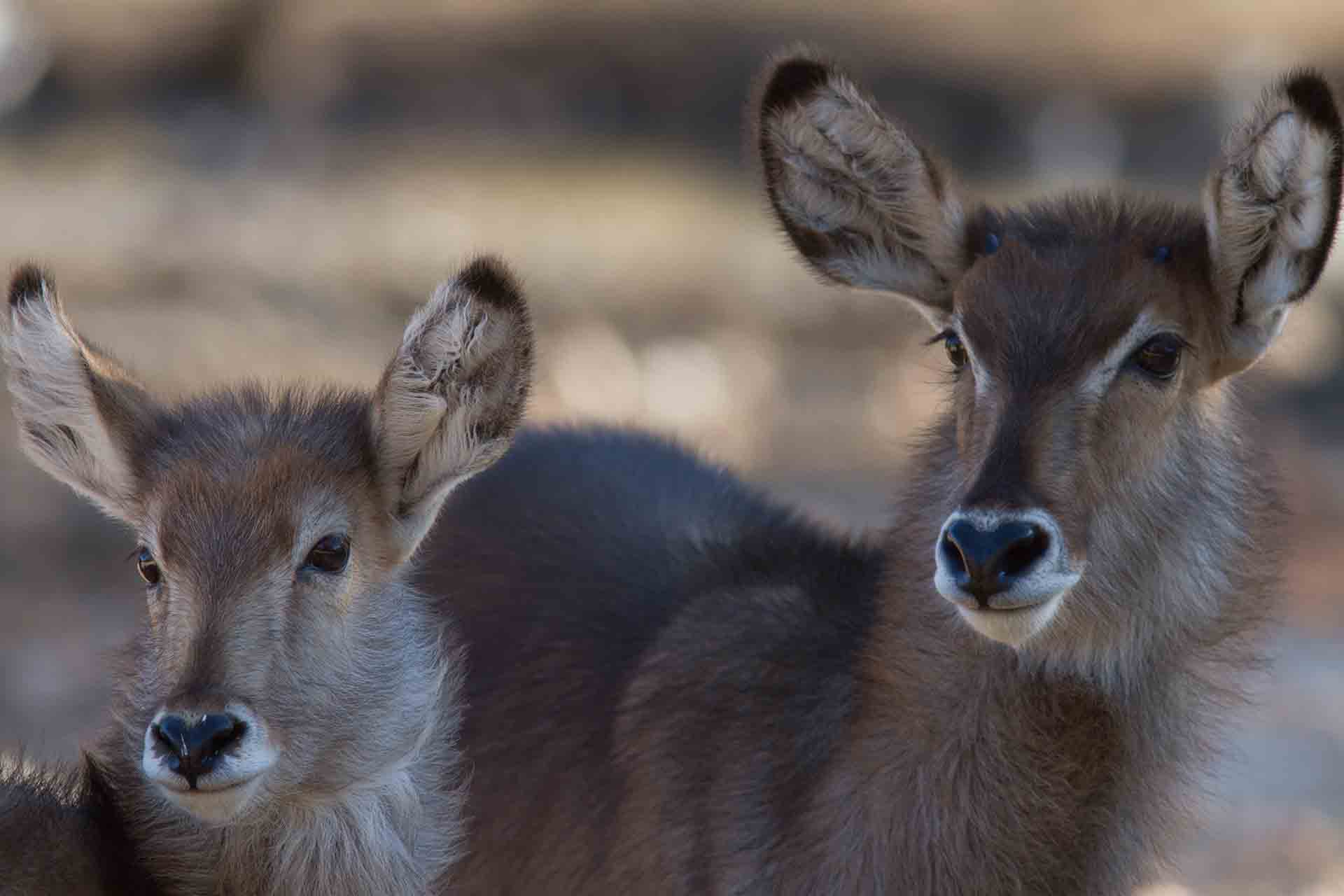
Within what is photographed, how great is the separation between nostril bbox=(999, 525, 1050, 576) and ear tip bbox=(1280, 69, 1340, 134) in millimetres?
1399

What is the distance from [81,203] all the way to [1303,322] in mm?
9031

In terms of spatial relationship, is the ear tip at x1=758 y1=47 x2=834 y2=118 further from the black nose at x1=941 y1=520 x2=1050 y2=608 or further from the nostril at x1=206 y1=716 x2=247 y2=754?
the nostril at x1=206 y1=716 x2=247 y2=754

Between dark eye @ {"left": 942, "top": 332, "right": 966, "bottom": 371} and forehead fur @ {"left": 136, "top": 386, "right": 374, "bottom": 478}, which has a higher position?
dark eye @ {"left": 942, "top": 332, "right": 966, "bottom": 371}

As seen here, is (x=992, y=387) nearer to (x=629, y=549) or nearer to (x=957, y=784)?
(x=957, y=784)

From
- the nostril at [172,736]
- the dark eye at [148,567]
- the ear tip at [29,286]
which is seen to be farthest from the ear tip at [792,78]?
the nostril at [172,736]

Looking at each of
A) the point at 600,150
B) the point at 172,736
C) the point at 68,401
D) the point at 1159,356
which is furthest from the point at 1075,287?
the point at 600,150

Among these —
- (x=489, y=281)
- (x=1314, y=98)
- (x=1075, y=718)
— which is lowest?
(x=1075, y=718)

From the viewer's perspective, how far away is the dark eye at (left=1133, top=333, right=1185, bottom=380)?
19.1ft

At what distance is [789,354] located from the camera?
53.4 feet

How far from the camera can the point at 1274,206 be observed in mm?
5871

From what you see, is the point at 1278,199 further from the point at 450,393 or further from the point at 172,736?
the point at 172,736

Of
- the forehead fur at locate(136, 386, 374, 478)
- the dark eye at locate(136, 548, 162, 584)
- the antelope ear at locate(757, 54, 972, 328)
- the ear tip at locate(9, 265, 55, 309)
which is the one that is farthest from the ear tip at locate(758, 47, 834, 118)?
the dark eye at locate(136, 548, 162, 584)

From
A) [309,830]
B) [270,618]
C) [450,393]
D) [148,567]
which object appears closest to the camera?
[270,618]

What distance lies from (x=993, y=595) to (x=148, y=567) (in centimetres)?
226
